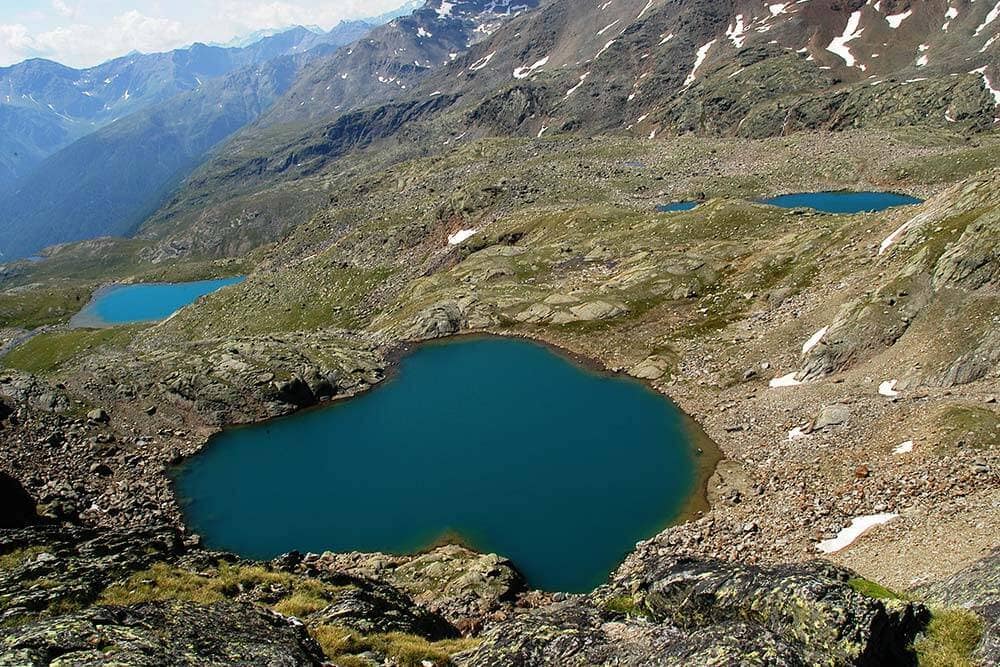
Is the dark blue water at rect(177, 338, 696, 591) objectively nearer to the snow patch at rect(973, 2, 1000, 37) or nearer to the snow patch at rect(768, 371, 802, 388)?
the snow patch at rect(768, 371, 802, 388)

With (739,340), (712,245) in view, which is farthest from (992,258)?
(712,245)

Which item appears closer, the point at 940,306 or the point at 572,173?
the point at 940,306

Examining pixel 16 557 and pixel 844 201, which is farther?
pixel 844 201

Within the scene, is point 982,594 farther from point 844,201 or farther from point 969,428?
point 844,201

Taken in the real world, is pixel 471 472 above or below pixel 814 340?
above

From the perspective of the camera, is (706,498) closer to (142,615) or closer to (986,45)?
(142,615)

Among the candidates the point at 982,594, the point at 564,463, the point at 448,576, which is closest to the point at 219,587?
the point at 448,576
